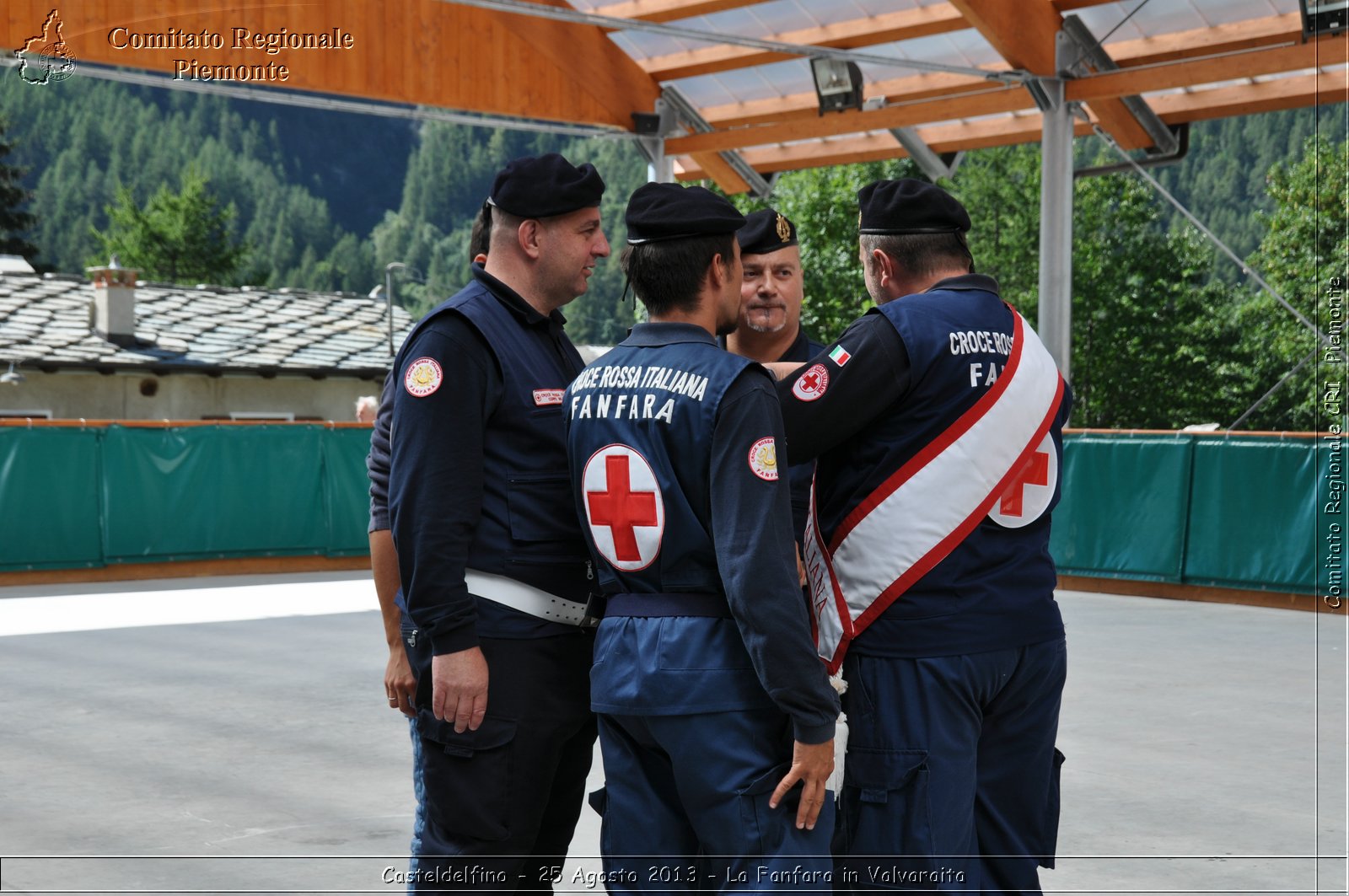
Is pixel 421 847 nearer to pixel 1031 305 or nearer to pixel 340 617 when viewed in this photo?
pixel 340 617

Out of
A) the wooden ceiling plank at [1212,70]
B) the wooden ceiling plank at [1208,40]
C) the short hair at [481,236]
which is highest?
the wooden ceiling plank at [1208,40]

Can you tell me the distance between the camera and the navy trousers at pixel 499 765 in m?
3.36

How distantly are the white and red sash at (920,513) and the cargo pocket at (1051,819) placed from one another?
656 millimetres

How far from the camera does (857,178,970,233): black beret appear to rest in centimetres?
360

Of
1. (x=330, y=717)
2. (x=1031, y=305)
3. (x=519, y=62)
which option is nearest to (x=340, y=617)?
(x=330, y=717)

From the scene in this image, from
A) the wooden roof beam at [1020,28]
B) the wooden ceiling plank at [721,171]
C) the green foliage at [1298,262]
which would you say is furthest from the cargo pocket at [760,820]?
the green foliage at [1298,262]

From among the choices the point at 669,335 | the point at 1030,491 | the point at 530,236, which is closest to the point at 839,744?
the point at 1030,491

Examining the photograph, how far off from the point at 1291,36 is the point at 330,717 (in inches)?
443

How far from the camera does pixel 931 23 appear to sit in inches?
592

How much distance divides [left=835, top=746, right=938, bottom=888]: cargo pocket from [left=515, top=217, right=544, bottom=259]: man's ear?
1.43 metres

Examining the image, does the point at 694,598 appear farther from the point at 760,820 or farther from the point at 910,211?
the point at 910,211

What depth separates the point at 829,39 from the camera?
15.8 metres

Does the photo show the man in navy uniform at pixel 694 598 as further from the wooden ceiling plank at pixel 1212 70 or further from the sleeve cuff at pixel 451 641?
the wooden ceiling plank at pixel 1212 70

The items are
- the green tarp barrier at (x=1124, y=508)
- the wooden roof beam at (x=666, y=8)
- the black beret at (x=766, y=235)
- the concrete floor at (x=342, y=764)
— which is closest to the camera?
the black beret at (x=766, y=235)
